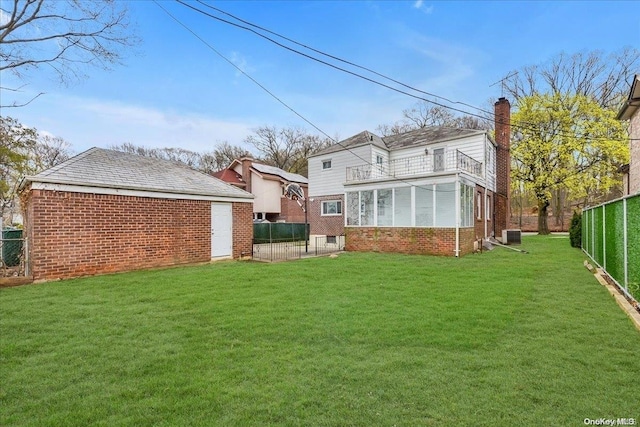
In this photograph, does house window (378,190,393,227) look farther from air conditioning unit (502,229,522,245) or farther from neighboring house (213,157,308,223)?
neighboring house (213,157,308,223)

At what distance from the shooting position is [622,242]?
546 cm

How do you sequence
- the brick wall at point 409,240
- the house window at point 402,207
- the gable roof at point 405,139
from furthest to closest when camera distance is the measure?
the gable roof at point 405,139 → the house window at point 402,207 → the brick wall at point 409,240

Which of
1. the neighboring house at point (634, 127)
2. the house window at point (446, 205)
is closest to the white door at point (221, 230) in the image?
the house window at point (446, 205)

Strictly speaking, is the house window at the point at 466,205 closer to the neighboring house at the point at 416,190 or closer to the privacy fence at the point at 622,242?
the neighboring house at the point at 416,190

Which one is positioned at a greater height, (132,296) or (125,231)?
(125,231)

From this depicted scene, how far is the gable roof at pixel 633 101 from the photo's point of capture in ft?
32.1

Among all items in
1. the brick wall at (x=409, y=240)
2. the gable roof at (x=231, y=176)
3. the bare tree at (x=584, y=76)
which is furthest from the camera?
the gable roof at (x=231, y=176)

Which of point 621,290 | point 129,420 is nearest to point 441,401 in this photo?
point 129,420

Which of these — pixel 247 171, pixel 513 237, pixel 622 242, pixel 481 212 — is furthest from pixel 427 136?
pixel 247 171

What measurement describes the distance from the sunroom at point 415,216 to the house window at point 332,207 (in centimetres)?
454

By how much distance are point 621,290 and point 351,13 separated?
32.1 ft

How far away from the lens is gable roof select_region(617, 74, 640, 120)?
9.78m

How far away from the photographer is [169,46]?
971cm

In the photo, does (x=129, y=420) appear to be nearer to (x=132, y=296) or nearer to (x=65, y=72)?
(x=132, y=296)
